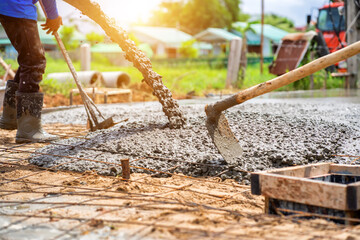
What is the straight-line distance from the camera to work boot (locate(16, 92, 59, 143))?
4.10m

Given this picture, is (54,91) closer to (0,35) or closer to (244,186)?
(0,35)

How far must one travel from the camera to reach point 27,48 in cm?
396

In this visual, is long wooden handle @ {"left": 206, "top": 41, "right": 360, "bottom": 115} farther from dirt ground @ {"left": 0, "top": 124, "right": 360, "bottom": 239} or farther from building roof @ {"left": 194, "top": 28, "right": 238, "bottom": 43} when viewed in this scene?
building roof @ {"left": 194, "top": 28, "right": 238, "bottom": 43}

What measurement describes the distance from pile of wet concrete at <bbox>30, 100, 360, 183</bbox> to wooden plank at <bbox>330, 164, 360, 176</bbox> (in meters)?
0.56

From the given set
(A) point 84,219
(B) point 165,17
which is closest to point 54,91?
(A) point 84,219

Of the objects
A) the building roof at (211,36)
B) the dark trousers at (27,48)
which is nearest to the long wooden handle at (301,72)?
the dark trousers at (27,48)

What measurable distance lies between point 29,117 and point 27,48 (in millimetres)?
671

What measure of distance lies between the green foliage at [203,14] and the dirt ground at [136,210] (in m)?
46.9

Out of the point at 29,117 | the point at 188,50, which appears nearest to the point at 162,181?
the point at 29,117

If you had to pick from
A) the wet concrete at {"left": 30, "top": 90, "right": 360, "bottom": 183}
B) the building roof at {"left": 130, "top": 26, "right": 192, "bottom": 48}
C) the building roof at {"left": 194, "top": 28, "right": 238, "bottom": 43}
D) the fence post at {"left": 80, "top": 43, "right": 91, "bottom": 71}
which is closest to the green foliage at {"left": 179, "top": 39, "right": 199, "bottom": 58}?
the building roof at {"left": 194, "top": 28, "right": 238, "bottom": 43}

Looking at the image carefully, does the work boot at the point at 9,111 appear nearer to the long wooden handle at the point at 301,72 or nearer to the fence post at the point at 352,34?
the long wooden handle at the point at 301,72

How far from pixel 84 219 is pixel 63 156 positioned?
1.42 metres

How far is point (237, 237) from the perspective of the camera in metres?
1.85

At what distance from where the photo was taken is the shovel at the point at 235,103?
2.74 metres
